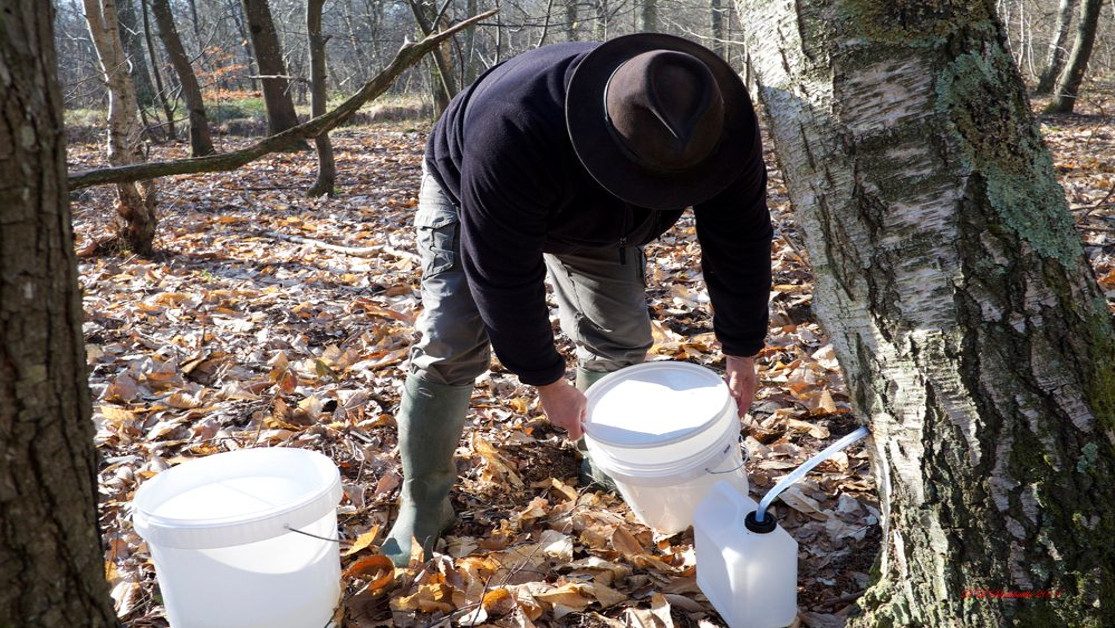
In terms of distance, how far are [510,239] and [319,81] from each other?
331 inches

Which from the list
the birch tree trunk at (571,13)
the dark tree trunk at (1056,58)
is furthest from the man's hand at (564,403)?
the dark tree trunk at (1056,58)

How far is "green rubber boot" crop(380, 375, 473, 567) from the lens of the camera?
2.86 m

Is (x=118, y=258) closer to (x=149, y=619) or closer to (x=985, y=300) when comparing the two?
(x=149, y=619)

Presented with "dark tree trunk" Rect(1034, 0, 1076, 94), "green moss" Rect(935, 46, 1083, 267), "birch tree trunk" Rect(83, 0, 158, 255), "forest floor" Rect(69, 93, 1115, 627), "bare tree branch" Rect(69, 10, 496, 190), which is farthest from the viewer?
"dark tree trunk" Rect(1034, 0, 1076, 94)

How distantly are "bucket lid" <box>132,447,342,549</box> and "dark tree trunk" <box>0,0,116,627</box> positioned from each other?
2.21 ft

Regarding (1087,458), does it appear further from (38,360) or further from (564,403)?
(38,360)

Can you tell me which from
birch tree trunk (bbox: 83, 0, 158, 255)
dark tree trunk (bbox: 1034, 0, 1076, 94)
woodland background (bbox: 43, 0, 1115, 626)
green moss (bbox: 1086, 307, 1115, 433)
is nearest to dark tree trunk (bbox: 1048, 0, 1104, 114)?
dark tree trunk (bbox: 1034, 0, 1076, 94)

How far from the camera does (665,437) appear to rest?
8.14 ft

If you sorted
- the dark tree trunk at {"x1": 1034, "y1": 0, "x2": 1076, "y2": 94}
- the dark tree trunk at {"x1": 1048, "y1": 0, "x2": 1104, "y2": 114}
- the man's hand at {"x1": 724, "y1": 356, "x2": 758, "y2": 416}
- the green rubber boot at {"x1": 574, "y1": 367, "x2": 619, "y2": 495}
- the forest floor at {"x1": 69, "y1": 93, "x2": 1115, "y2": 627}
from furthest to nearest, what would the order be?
the dark tree trunk at {"x1": 1034, "y1": 0, "x2": 1076, "y2": 94}
the dark tree trunk at {"x1": 1048, "y1": 0, "x2": 1104, "y2": 114}
the green rubber boot at {"x1": 574, "y1": 367, "x2": 619, "y2": 495}
the man's hand at {"x1": 724, "y1": 356, "x2": 758, "y2": 416}
the forest floor at {"x1": 69, "y1": 93, "x2": 1115, "y2": 627}

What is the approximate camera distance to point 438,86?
987cm

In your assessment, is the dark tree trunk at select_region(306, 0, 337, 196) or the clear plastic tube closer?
the clear plastic tube

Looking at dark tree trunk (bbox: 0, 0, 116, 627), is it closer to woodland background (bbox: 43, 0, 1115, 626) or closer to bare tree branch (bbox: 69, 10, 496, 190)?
bare tree branch (bbox: 69, 10, 496, 190)

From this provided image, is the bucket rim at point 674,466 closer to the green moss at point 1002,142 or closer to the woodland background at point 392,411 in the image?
the woodland background at point 392,411

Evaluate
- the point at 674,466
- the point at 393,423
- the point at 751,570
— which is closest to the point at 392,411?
the point at 393,423
